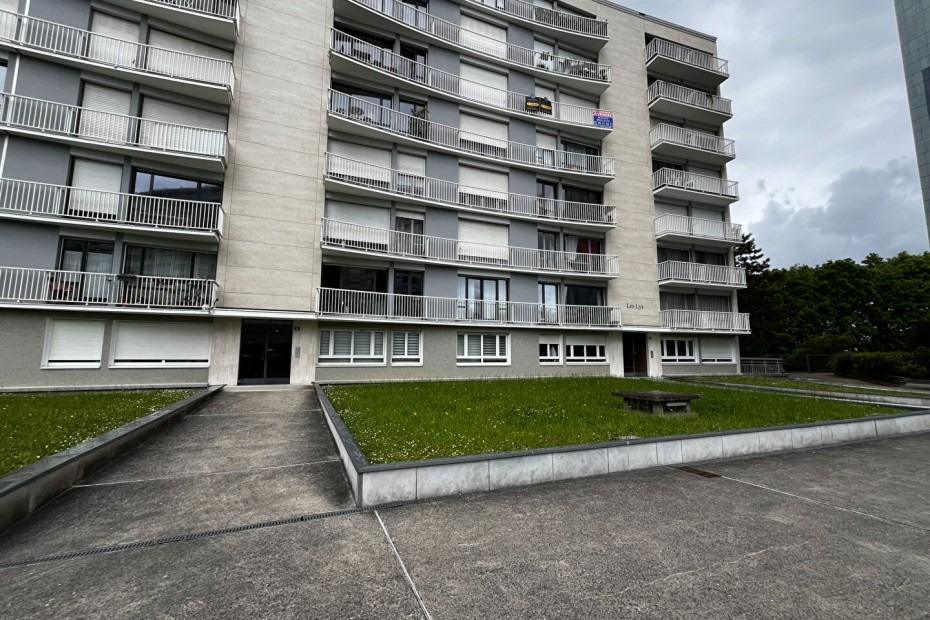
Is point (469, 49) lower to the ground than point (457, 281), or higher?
higher

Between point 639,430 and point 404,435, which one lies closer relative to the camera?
point 404,435

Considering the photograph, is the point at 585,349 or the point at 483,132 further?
the point at 585,349

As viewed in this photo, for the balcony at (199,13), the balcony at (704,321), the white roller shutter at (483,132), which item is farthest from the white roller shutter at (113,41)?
the balcony at (704,321)

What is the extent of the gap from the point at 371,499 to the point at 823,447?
804 cm

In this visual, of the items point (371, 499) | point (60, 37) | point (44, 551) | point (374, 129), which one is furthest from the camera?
point (374, 129)

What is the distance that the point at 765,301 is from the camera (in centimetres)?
2988

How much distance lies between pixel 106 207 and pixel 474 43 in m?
17.7

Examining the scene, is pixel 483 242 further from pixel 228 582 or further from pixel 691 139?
pixel 228 582

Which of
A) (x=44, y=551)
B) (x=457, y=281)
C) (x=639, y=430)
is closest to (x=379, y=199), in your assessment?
(x=457, y=281)

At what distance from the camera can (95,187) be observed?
514 inches

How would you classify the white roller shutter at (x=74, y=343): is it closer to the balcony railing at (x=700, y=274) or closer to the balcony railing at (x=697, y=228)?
the balcony railing at (x=700, y=274)

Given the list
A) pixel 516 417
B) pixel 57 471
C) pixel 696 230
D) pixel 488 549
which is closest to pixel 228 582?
pixel 488 549

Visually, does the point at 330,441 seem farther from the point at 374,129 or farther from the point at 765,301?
the point at 765,301

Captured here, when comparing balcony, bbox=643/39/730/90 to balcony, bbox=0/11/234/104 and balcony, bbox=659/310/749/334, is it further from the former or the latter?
balcony, bbox=0/11/234/104
